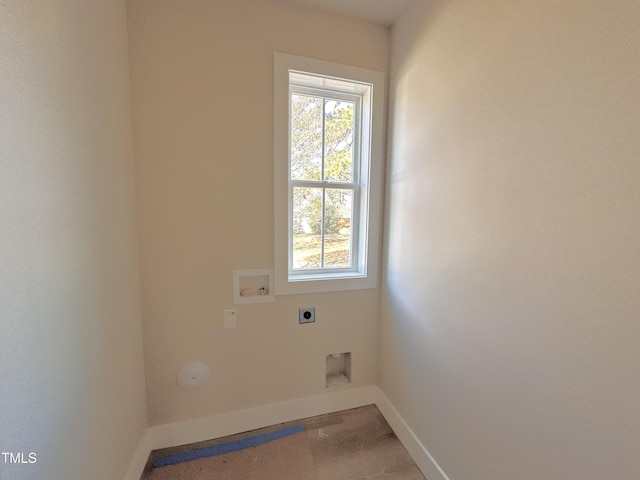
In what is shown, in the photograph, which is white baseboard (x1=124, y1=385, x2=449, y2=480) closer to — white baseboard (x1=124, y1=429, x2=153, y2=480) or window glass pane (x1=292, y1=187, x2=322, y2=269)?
white baseboard (x1=124, y1=429, x2=153, y2=480)

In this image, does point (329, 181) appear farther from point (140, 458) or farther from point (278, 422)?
point (140, 458)

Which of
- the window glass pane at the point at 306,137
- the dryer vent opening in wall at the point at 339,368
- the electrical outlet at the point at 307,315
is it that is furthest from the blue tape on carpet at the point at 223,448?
the window glass pane at the point at 306,137

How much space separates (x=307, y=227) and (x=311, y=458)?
136 cm

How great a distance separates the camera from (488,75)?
3.40ft

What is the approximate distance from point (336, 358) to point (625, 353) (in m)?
1.52

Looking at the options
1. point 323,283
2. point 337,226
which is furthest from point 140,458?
point 337,226

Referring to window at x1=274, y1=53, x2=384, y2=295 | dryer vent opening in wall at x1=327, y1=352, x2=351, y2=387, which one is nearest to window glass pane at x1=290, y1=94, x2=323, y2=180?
window at x1=274, y1=53, x2=384, y2=295

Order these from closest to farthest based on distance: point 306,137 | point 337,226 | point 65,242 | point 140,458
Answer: point 65,242
point 140,458
point 306,137
point 337,226

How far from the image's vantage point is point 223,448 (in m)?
1.53

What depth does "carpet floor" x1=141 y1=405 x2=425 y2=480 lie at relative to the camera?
1380mm

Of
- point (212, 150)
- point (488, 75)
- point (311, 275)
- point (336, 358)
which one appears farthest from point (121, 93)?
point (336, 358)

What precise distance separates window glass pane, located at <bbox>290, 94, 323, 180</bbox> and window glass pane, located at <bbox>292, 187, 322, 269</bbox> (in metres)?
0.12

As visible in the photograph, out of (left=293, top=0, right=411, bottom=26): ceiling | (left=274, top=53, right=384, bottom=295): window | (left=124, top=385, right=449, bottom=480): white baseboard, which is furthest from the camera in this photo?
(left=274, top=53, right=384, bottom=295): window

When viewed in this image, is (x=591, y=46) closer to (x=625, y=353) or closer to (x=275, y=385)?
(x=625, y=353)
